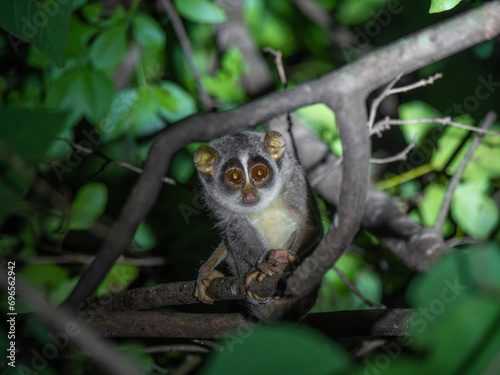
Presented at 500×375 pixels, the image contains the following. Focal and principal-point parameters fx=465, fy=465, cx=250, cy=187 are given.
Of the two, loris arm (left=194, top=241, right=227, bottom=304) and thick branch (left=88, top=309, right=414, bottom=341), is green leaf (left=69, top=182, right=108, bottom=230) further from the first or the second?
loris arm (left=194, top=241, right=227, bottom=304)

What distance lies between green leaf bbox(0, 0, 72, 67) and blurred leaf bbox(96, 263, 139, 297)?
1924 mm

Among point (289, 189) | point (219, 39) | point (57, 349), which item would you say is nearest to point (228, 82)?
point (219, 39)

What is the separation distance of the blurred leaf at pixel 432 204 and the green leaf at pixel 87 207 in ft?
6.99

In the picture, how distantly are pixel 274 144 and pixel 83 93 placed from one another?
49.7 inches

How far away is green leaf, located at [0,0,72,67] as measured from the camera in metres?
1.64

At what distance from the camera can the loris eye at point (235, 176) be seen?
2.51 metres

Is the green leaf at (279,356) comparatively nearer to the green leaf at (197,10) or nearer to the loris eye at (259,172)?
the loris eye at (259,172)

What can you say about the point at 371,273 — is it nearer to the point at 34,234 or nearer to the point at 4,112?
the point at 34,234

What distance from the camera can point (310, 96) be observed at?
171 cm

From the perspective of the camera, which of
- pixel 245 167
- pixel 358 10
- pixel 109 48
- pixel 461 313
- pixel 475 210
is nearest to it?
pixel 461 313

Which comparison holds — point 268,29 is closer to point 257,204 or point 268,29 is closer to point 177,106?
point 177,106

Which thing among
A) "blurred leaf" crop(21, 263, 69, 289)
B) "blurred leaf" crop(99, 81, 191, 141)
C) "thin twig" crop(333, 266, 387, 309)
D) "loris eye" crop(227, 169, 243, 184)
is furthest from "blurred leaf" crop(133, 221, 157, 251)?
"thin twig" crop(333, 266, 387, 309)

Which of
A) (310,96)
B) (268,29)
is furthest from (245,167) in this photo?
(268,29)

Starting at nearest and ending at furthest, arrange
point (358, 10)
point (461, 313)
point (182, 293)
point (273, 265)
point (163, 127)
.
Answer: point (461, 313)
point (273, 265)
point (182, 293)
point (163, 127)
point (358, 10)
